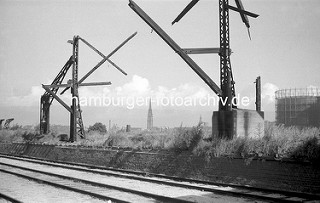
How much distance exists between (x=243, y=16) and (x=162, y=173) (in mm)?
7942

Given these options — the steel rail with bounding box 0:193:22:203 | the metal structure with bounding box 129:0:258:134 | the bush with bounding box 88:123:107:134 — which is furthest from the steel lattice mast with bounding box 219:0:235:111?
the bush with bounding box 88:123:107:134

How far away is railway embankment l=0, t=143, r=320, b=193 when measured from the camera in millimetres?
9797

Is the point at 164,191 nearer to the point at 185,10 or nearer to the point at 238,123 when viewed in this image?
the point at 238,123

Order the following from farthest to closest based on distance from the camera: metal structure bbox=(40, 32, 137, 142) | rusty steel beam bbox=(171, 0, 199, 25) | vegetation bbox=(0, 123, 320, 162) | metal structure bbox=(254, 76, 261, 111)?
1. metal structure bbox=(40, 32, 137, 142)
2. metal structure bbox=(254, 76, 261, 111)
3. rusty steel beam bbox=(171, 0, 199, 25)
4. vegetation bbox=(0, 123, 320, 162)

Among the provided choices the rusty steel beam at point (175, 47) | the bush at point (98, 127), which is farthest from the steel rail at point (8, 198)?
the bush at point (98, 127)

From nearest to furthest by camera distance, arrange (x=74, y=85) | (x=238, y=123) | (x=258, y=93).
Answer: (x=238, y=123) < (x=258, y=93) < (x=74, y=85)

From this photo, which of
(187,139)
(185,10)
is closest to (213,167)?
(187,139)

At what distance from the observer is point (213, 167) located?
483 inches

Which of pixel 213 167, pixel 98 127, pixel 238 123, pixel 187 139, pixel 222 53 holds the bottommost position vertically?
pixel 213 167

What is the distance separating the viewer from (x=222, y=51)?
13.9m

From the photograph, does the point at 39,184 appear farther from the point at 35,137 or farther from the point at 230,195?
the point at 35,137

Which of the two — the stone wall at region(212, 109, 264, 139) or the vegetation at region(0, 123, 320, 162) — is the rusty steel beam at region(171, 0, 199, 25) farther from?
the vegetation at region(0, 123, 320, 162)

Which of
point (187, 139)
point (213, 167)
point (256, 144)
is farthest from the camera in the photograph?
point (187, 139)

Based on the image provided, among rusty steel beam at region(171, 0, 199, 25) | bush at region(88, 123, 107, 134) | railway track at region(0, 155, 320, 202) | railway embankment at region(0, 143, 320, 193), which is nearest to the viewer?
railway track at region(0, 155, 320, 202)
